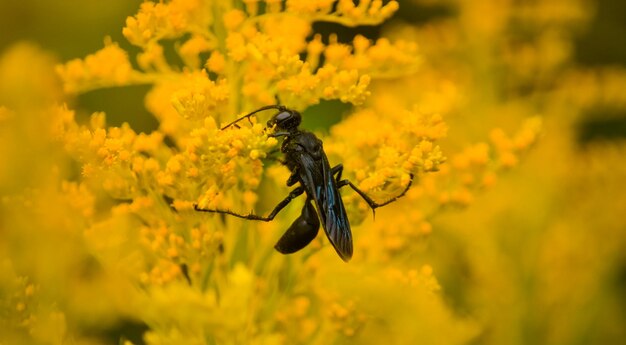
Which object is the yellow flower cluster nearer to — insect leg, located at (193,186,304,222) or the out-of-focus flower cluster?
the out-of-focus flower cluster

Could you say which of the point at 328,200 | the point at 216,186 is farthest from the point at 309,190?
the point at 216,186

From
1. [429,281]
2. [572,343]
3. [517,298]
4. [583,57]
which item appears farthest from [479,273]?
[583,57]

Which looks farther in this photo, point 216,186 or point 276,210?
point 276,210

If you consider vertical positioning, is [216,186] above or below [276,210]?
above

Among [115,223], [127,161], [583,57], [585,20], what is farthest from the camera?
[583,57]

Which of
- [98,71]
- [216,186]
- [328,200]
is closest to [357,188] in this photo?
[328,200]

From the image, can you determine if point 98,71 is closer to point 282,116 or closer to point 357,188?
point 282,116

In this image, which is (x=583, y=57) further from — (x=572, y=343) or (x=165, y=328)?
(x=165, y=328)

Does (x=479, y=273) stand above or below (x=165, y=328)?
below
